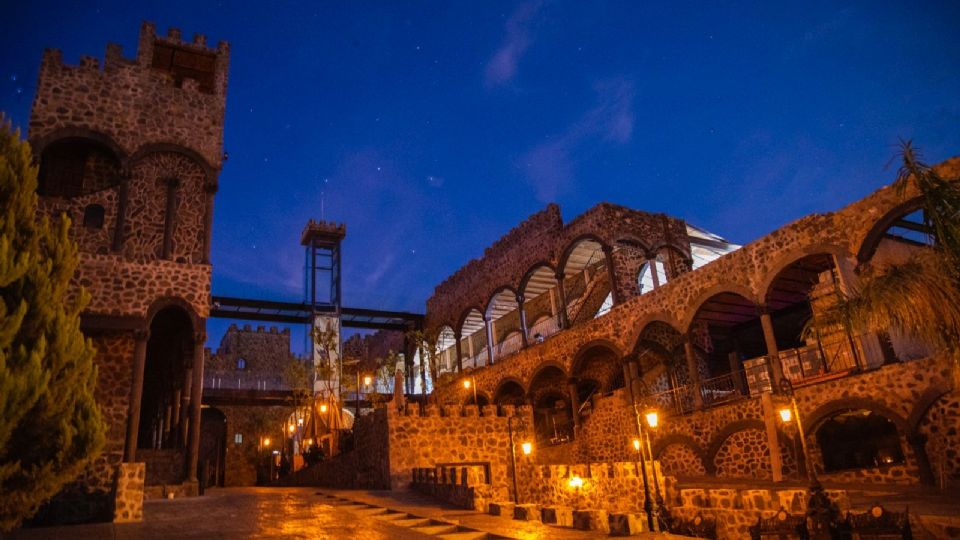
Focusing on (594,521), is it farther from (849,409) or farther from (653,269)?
(653,269)

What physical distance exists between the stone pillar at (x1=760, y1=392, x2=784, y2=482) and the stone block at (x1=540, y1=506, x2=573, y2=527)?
23.7 feet

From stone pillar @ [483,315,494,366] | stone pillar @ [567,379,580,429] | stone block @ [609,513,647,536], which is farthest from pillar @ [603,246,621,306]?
stone block @ [609,513,647,536]

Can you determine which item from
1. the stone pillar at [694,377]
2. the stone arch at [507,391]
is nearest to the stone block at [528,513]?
the stone pillar at [694,377]

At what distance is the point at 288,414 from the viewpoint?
3200 cm

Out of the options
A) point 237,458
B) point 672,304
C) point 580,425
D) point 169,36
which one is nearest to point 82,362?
point 169,36

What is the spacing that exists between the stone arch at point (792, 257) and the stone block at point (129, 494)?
15.0 metres

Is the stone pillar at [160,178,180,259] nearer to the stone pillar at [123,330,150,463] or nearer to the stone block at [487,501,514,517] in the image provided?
the stone pillar at [123,330,150,463]

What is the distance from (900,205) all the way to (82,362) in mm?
15960

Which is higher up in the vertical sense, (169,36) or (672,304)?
(169,36)

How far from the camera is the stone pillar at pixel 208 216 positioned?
16.3 m

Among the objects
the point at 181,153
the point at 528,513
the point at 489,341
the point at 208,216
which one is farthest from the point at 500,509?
the point at 489,341

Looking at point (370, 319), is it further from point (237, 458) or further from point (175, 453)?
point (175, 453)

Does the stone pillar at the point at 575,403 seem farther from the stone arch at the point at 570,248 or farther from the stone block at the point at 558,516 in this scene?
the stone block at the point at 558,516

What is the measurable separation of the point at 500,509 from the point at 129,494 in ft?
20.9
